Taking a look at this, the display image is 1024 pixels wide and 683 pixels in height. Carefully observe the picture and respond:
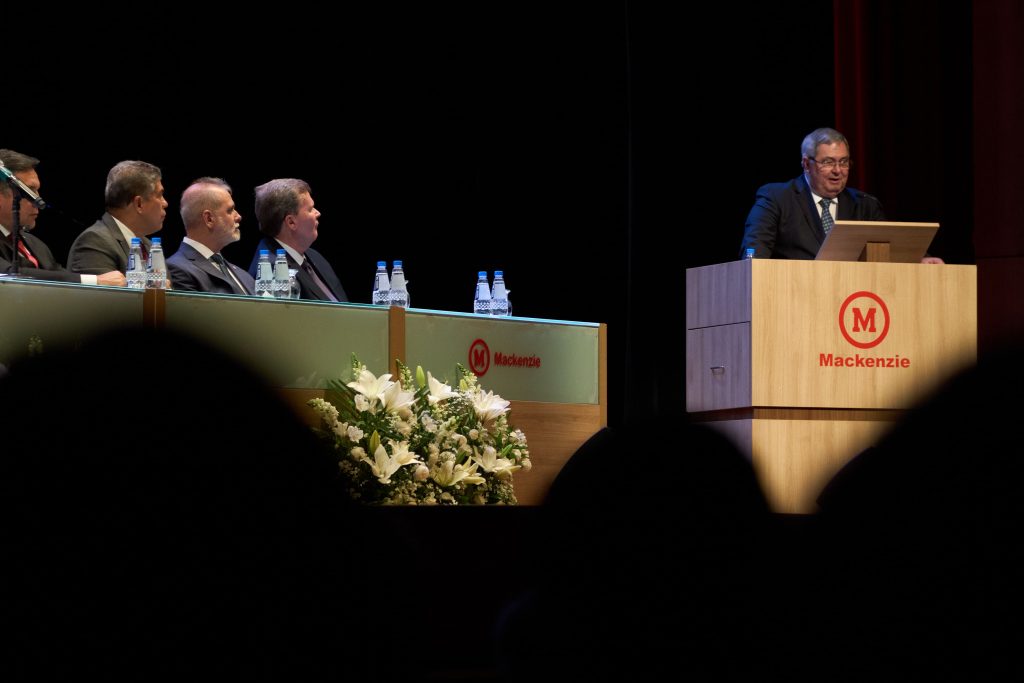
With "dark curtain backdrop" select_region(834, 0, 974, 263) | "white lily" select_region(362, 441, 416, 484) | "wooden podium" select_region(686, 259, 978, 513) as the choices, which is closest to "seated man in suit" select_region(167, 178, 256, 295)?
"wooden podium" select_region(686, 259, 978, 513)

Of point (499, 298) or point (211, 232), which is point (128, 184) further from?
point (499, 298)

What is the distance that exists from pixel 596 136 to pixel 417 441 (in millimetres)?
3802

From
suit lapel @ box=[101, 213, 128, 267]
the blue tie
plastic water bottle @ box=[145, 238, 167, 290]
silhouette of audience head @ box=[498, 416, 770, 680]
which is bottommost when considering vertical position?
silhouette of audience head @ box=[498, 416, 770, 680]

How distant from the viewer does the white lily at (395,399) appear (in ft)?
8.67

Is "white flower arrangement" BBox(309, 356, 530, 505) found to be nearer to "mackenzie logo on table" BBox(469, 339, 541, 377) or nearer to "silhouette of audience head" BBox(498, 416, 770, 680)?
"mackenzie logo on table" BBox(469, 339, 541, 377)

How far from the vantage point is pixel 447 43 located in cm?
615

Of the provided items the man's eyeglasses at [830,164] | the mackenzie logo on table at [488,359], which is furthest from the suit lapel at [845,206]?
the mackenzie logo on table at [488,359]

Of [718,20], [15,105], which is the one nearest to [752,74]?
[718,20]

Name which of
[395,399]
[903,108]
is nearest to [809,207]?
[903,108]

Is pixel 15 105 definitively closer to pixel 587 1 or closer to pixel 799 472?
pixel 587 1

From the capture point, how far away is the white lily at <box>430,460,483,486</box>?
2656 millimetres

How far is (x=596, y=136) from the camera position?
20.4 feet

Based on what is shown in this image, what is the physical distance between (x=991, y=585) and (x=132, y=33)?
212 inches

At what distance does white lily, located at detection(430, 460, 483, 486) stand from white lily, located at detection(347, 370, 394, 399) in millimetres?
188
